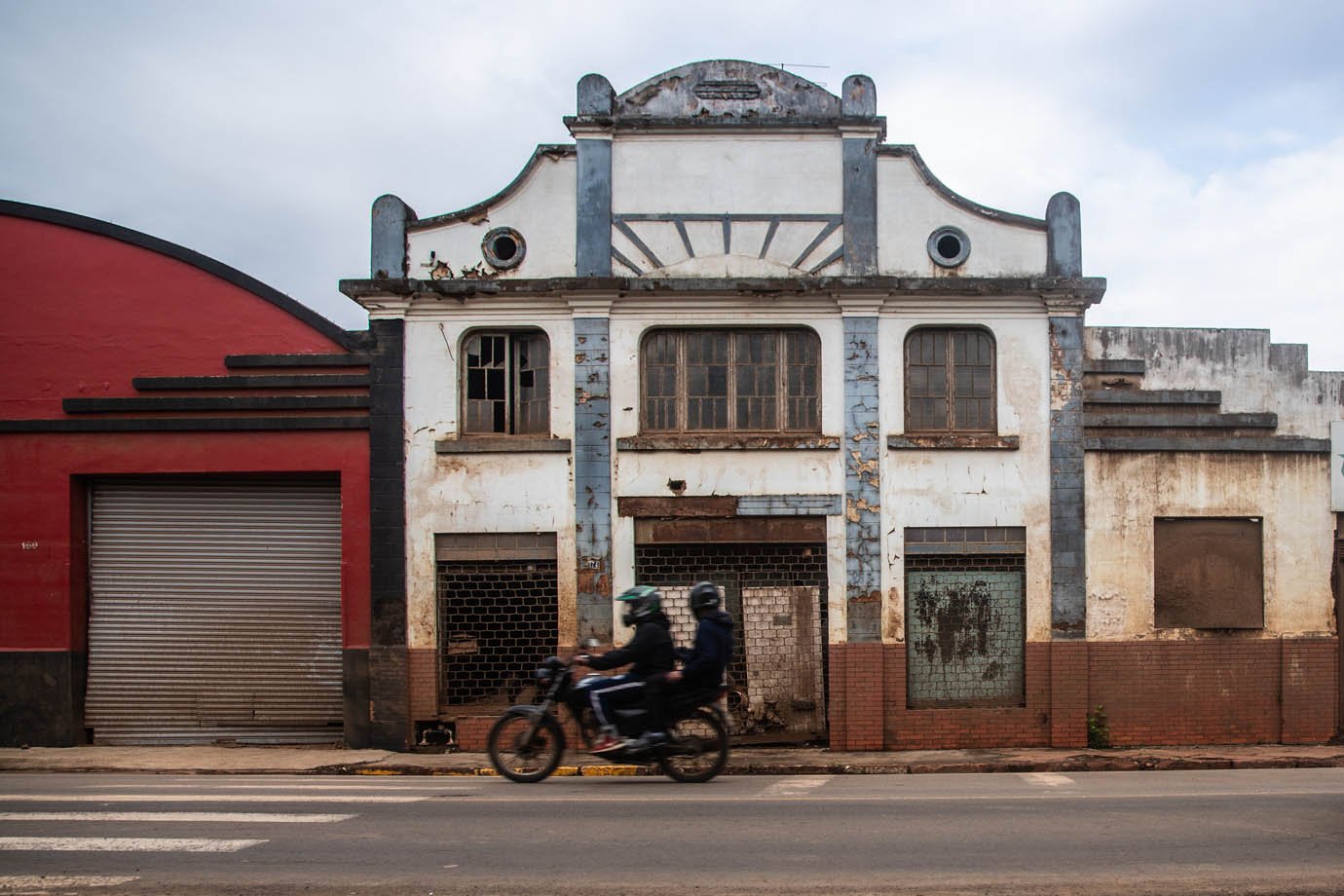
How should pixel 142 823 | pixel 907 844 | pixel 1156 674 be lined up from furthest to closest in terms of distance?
pixel 1156 674 → pixel 142 823 → pixel 907 844

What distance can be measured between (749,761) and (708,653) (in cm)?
320

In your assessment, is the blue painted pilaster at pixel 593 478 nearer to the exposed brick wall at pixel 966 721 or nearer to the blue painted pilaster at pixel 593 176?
the blue painted pilaster at pixel 593 176

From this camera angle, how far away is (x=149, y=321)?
13.9 metres

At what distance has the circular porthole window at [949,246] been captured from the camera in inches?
552

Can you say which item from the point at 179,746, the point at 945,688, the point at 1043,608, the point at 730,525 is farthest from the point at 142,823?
the point at 1043,608

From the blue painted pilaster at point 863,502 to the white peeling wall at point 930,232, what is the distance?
103 centimetres

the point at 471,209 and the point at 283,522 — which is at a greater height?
the point at 471,209

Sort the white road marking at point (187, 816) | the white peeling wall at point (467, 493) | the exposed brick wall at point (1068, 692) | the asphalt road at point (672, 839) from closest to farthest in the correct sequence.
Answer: the asphalt road at point (672, 839)
the white road marking at point (187, 816)
the exposed brick wall at point (1068, 692)
the white peeling wall at point (467, 493)

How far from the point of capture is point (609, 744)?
10.1 meters

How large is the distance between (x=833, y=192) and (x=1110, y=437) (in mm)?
4431

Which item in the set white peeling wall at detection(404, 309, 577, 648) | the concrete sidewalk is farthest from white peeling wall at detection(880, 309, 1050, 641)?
white peeling wall at detection(404, 309, 577, 648)

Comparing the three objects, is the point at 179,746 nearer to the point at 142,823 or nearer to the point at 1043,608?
the point at 142,823

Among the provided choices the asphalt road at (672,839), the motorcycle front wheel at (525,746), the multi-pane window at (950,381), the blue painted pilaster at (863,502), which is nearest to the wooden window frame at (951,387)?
the multi-pane window at (950,381)

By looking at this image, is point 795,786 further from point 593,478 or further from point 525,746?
point 593,478
